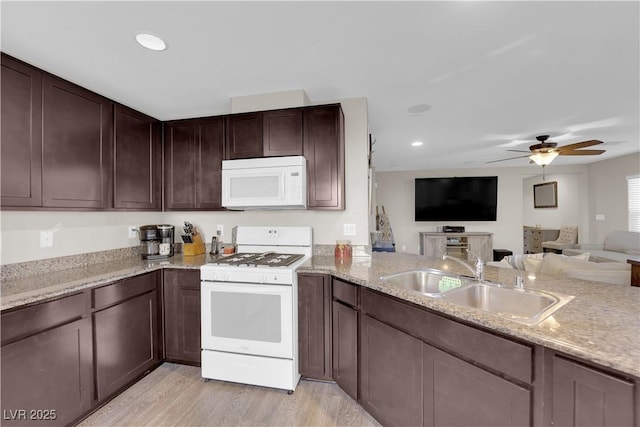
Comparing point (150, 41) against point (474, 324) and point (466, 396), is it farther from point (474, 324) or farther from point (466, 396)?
point (466, 396)

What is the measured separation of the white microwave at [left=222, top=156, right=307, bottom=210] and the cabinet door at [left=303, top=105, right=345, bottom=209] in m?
0.11

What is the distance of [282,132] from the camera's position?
2.37m

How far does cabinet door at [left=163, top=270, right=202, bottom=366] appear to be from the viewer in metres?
2.23

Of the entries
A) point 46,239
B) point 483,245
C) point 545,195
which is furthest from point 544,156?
point 46,239

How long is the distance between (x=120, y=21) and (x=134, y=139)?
1255 millimetres

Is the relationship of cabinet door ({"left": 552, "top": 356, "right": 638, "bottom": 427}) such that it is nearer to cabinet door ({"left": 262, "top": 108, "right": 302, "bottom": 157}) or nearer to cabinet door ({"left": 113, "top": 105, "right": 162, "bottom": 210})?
cabinet door ({"left": 262, "top": 108, "right": 302, "bottom": 157})

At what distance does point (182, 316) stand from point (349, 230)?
5.29 feet

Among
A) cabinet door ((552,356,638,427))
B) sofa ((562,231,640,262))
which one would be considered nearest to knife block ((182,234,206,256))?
cabinet door ((552,356,638,427))

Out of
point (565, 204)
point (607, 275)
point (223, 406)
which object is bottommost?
point (223, 406)

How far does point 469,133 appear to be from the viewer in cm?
369

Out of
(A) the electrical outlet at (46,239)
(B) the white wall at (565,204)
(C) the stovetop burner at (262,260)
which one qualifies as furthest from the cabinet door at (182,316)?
(B) the white wall at (565,204)

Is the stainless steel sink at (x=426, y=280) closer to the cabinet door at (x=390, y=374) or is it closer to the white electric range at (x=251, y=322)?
the cabinet door at (x=390, y=374)

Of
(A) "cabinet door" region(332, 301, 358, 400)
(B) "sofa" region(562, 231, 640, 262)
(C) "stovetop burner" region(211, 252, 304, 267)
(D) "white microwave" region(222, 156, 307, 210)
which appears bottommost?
(A) "cabinet door" region(332, 301, 358, 400)

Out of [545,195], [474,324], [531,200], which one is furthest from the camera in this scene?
[531,200]
